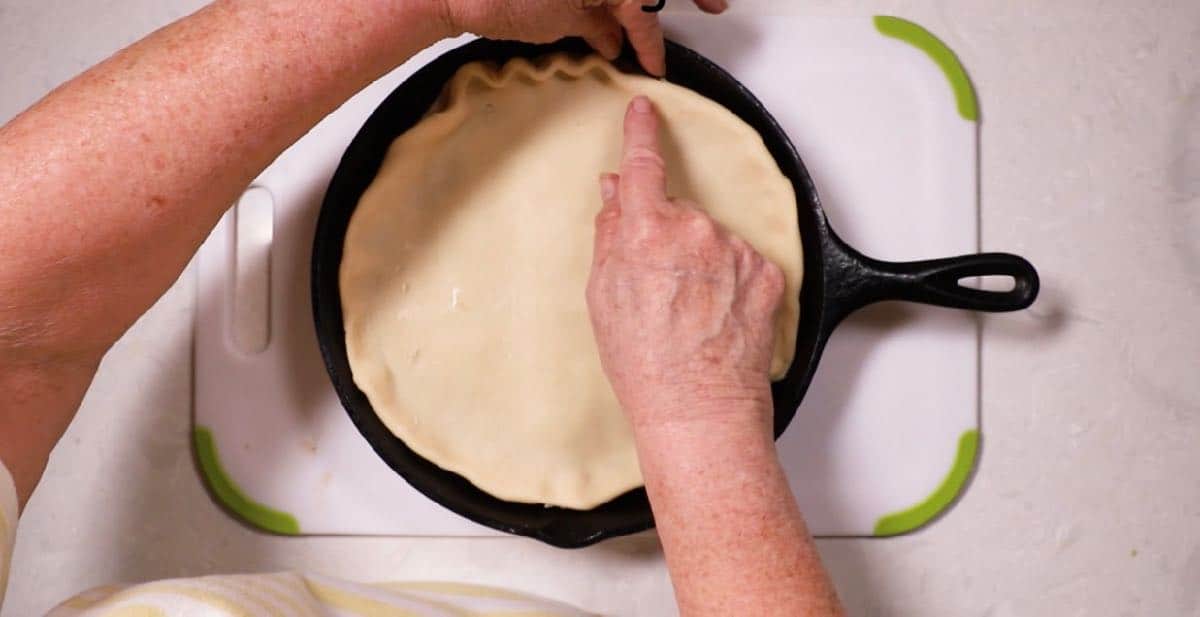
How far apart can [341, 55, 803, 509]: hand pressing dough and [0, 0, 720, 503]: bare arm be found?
116mm

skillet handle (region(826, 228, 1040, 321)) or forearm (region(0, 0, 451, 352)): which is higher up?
forearm (region(0, 0, 451, 352))

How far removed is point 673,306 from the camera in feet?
2.19

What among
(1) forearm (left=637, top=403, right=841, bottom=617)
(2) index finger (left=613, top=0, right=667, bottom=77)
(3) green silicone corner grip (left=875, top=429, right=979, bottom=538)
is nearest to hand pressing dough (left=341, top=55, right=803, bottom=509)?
(2) index finger (left=613, top=0, right=667, bottom=77)

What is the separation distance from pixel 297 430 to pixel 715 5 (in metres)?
0.54

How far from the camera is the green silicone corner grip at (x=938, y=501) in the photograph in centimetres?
84

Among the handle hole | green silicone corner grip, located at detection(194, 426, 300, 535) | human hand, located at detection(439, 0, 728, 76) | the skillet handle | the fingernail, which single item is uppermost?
human hand, located at detection(439, 0, 728, 76)

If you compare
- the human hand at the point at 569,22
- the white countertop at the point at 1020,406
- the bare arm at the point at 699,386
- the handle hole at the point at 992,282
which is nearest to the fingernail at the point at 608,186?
the bare arm at the point at 699,386

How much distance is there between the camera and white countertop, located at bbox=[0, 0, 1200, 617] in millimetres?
854

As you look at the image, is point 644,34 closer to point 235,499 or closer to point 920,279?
point 920,279

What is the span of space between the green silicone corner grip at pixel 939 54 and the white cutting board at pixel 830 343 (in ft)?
0.04

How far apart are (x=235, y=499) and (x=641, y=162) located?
0.48m

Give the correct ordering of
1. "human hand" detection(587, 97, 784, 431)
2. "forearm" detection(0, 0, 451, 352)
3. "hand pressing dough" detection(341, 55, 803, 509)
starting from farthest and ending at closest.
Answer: "hand pressing dough" detection(341, 55, 803, 509) < "human hand" detection(587, 97, 784, 431) < "forearm" detection(0, 0, 451, 352)

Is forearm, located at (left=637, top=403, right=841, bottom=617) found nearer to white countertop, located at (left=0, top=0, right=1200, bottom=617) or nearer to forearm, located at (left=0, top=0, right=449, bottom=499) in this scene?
white countertop, located at (left=0, top=0, right=1200, bottom=617)

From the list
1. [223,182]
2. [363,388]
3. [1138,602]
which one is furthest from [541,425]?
[1138,602]
